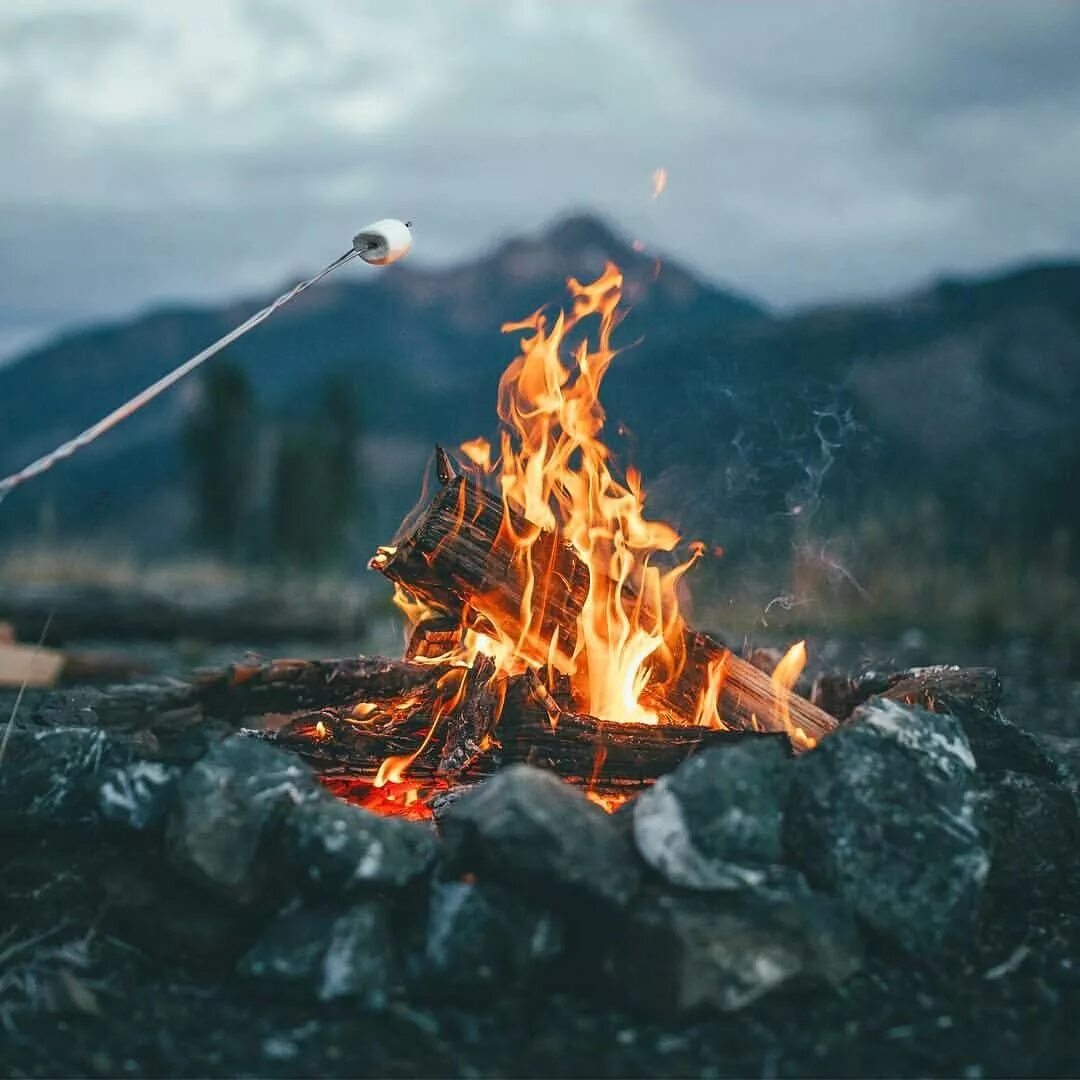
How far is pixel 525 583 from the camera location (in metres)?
4.78

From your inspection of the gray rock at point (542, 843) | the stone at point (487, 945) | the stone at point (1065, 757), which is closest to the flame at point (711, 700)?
the gray rock at point (542, 843)

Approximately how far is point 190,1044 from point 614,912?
1194 mm

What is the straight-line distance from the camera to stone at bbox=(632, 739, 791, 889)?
3459mm

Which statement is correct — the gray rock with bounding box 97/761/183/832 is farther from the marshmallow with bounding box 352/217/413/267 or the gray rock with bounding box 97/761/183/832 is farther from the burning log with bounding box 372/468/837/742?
the marshmallow with bounding box 352/217/413/267

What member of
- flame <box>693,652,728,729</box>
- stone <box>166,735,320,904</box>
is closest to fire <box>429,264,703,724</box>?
flame <box>693,652,728,729</box>

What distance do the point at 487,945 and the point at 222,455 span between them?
72.8 ft

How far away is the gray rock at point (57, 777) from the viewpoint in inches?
150

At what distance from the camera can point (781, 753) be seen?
3.84 m

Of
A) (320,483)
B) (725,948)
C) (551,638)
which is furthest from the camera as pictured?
(320,483)

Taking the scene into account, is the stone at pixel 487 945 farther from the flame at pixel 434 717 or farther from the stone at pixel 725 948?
the flame at pixel 434 717

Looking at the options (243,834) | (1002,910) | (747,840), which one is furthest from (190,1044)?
(1002,910)

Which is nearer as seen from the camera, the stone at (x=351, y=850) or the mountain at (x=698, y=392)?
the stone at (x=351, y=850)

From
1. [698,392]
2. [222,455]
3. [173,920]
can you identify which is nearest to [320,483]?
[222,455]

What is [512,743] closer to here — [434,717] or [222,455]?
[434,717]
